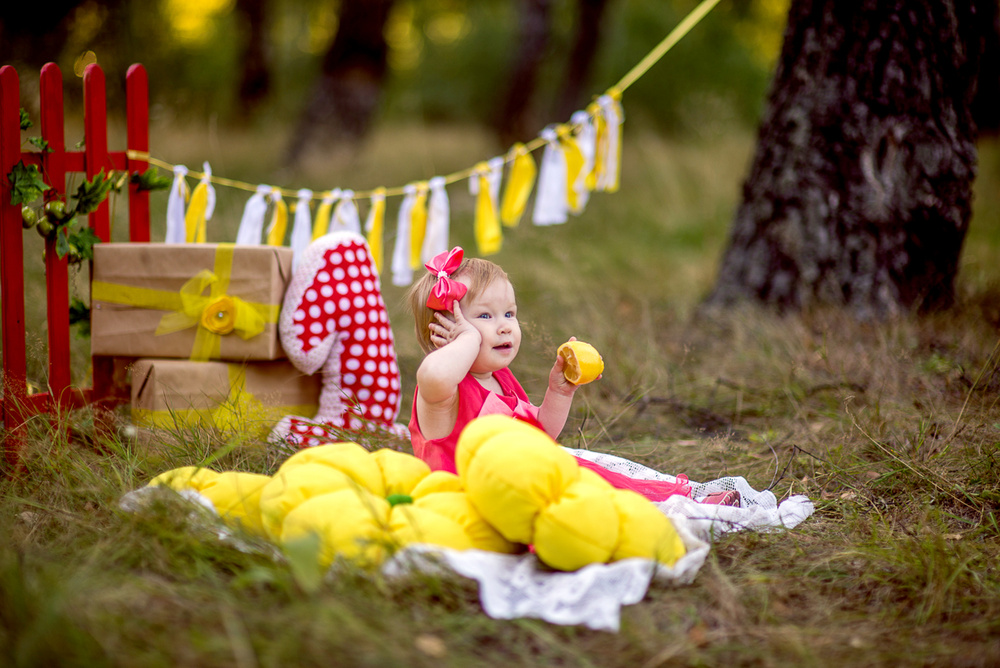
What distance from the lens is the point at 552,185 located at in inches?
150

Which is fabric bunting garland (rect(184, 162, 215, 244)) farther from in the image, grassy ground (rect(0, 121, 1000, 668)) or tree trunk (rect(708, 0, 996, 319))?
tree trunk (rect(708, 0, 996, 319))

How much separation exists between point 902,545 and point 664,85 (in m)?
12.9

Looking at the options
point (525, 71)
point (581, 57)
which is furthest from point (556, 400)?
point (581, 57)

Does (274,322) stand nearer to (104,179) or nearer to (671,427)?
(104,179)

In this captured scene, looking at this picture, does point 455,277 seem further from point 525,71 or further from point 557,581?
point 525,71

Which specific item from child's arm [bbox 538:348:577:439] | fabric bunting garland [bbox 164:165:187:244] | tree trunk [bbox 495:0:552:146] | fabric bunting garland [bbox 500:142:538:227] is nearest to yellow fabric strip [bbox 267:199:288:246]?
fabric bunting garland [bbox 164:165:187:244]

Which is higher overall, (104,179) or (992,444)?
(104,179)

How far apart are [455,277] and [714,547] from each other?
1.04m

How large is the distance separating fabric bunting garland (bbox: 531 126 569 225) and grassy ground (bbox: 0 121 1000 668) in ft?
2.13

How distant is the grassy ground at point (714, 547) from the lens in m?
1.44

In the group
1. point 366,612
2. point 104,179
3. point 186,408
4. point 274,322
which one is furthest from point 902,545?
point 104,179

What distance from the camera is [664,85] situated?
1369 cm

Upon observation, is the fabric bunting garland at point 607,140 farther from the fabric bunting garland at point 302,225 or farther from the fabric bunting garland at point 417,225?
the fabric bunting garland at point 302,225

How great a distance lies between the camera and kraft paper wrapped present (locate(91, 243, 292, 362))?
2682mm
